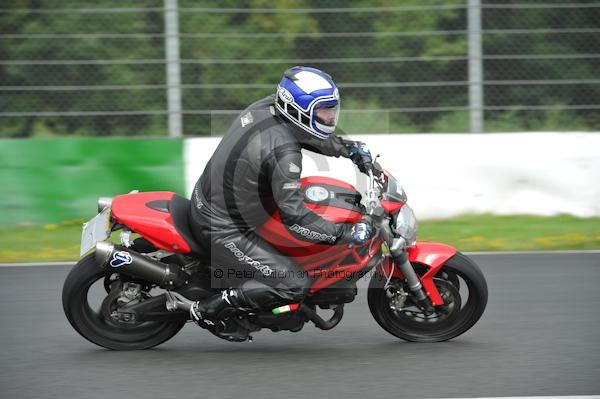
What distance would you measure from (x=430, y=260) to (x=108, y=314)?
2.05 m

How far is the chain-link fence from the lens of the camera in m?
10.4

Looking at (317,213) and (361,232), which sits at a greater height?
(317,213)

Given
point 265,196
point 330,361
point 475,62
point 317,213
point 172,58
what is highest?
point 172,58

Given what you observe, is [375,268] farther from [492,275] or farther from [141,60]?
[141,60]

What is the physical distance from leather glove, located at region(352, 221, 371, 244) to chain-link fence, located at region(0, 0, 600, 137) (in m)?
4.91

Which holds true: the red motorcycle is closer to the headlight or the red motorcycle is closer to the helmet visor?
the headlight

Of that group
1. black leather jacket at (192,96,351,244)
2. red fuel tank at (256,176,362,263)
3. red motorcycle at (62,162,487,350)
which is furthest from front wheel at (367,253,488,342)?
black leather jacket at (192,96,351,244)

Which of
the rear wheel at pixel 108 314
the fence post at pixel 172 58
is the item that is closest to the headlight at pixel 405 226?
the rear wheel at pixel 108 314

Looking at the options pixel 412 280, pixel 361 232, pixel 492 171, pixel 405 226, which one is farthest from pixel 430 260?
pixel 492 171

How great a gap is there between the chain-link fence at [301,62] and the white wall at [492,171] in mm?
308

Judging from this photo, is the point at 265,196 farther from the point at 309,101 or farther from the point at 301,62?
the point at 301,62

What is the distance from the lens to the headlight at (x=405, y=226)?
5758mm

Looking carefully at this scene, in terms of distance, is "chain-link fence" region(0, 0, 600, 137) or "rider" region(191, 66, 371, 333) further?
"chain-link fence" region(0, 0, 600, 137)

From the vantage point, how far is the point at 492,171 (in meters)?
10.1
